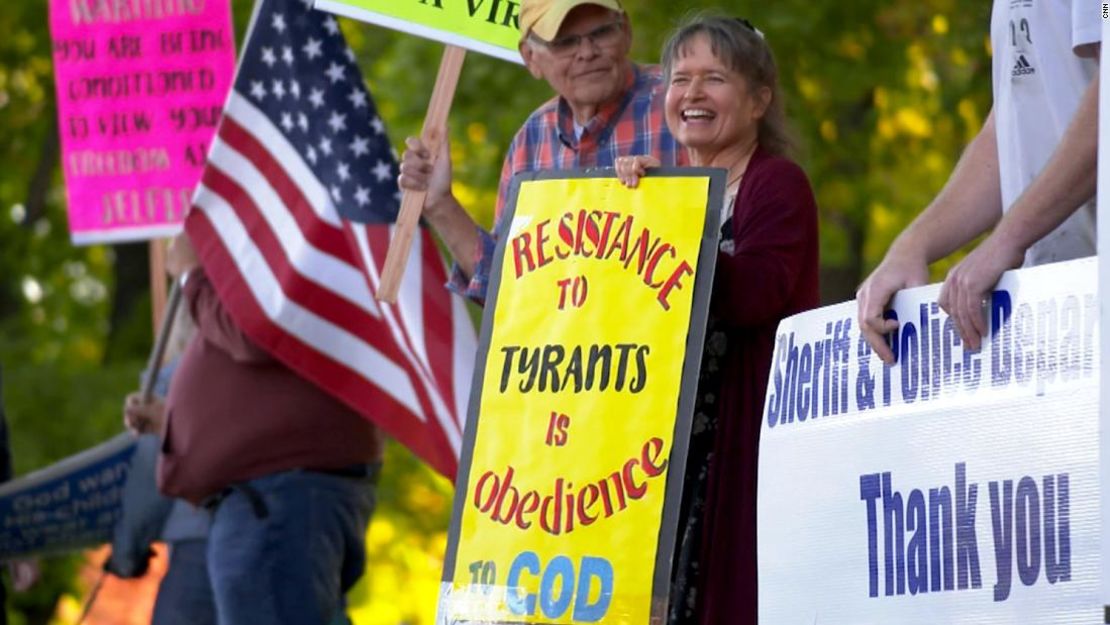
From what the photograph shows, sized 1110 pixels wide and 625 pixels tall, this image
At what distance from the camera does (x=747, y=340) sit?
5.09m

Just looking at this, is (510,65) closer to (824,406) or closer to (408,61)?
(408,61)

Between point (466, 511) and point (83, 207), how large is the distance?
4596 mm

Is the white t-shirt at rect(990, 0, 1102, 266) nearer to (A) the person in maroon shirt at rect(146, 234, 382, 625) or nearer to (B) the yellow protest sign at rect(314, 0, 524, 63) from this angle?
(B) the yellow protest sign at rect(314, 0, 524, 63)

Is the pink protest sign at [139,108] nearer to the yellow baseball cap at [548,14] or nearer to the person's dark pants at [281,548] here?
the person's dark pants at [281,548]

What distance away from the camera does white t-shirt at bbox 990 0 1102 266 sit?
4090mm

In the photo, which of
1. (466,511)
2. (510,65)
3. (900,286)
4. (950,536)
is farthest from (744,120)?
(510,65)

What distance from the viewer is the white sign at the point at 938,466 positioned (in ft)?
10.8

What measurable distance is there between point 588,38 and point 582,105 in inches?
6.5

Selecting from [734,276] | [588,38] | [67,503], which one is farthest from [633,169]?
[67,503]

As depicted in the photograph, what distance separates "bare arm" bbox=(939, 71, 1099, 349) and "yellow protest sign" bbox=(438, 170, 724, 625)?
1.27 meters

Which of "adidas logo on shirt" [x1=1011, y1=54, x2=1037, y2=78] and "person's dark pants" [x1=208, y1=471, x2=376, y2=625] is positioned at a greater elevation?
"adidas logo on shirt" [x1=1011, y1=54, x2=1037, y2=78]

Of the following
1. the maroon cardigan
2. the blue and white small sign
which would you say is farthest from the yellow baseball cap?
the blue and white small sign

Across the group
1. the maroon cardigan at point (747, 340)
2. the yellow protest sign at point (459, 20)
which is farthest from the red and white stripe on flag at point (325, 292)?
the maroon cardigan at point (747, 340)

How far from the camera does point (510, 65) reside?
A: 1233 cm
